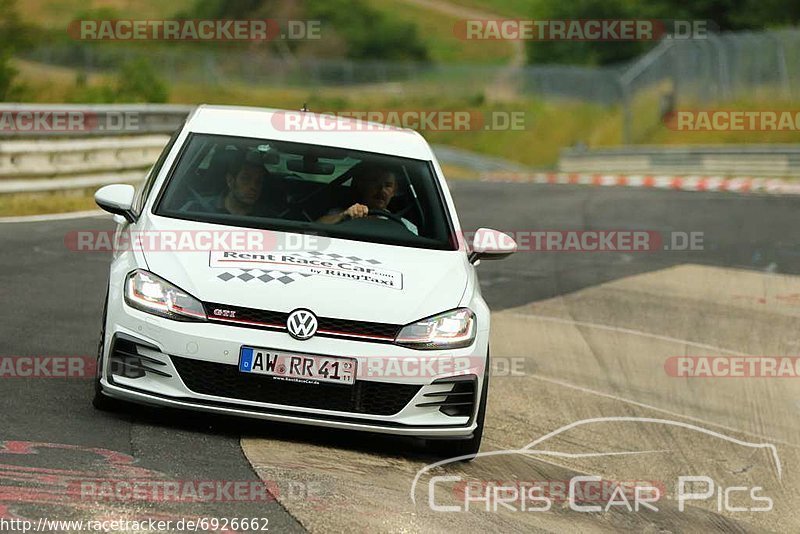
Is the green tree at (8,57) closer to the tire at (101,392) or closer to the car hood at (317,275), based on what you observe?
the car hood at (317,275)

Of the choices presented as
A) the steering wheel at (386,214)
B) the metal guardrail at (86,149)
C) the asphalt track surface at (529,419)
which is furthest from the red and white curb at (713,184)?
the steering wheel at (386,214)

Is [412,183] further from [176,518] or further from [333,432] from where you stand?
[176,518]

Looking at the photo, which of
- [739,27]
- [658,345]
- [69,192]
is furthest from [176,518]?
[739,27]

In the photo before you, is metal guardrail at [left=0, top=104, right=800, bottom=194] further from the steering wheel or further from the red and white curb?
the red and white curb

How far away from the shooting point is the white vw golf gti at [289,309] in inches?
262

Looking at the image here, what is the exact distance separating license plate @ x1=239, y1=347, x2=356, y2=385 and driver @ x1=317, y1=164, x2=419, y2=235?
1.40m

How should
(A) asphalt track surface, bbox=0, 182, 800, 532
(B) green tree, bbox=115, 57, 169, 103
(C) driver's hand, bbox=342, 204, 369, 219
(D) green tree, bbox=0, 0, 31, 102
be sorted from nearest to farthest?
(A) asphalt track surface, bbox=0, 182, 800, 532 → (C) driver's hand, bbox=342, 204, 369, 219 → (D) green tree, bbox=0, 0, 31, 102 → (B) green tree, bbox=115, 57, 169, 103

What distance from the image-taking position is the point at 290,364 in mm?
6633

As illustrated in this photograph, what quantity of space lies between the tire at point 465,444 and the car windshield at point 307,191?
3.26ft

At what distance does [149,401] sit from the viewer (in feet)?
22.2

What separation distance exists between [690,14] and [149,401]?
6770 cm

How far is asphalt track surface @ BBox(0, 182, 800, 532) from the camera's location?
6.03 m

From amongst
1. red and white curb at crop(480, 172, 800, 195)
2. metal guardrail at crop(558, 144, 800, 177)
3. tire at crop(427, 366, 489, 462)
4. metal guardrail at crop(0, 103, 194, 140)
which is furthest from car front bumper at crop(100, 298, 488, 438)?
metal guardrail at crop(558, 144, 800, 177)

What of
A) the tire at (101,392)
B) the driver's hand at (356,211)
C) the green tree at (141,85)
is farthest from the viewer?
the green tree at (141,85)
